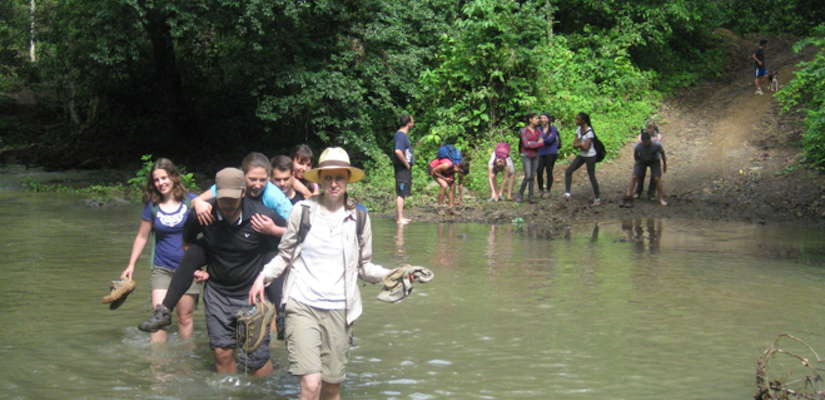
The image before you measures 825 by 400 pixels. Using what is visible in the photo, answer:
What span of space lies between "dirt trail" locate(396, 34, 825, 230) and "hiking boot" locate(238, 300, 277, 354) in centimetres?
930

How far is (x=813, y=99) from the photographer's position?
19.5 m

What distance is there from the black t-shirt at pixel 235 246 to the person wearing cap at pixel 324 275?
51cm

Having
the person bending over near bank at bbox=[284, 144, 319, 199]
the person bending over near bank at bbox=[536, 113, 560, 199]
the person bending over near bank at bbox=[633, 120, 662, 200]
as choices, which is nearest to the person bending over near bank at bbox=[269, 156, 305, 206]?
the person bending over near bank at bbox=[284, 144, 319, 199]

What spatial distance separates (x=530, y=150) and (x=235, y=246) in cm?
1219

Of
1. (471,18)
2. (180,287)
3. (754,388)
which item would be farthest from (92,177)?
(754,388)

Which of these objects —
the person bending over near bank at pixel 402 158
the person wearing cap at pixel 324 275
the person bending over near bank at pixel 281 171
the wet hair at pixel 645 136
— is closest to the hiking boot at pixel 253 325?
the person wearing cap at pixel 324 275

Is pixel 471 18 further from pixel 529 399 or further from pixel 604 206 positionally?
pixel 529 399

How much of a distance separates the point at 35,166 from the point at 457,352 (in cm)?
2695

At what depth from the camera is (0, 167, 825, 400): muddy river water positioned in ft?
19.0

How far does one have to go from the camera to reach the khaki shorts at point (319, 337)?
15.7ft

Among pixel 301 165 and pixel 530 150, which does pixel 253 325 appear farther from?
pixel 530 150

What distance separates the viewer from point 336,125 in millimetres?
22844

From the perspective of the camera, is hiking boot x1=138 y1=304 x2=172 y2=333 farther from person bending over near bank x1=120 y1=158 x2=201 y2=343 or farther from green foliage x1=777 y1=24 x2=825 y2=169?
green foliage x1=777 y1=24 x2=825 y2=169

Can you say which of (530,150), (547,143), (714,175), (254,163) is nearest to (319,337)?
(254,163)
